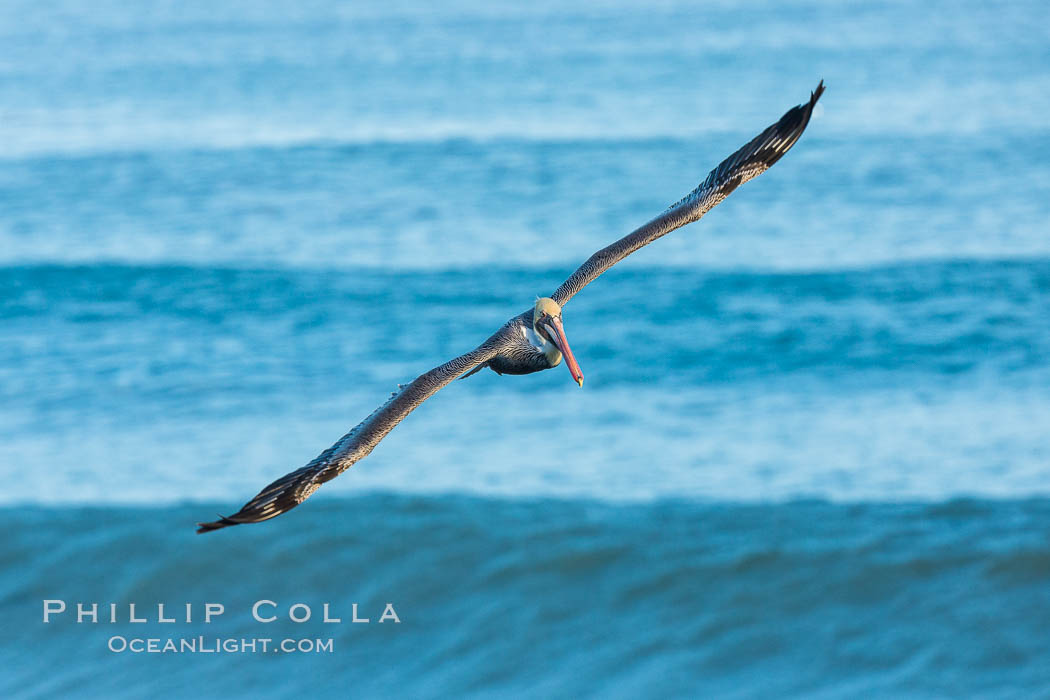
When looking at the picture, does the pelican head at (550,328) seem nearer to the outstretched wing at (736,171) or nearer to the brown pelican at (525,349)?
the brown pelican at (525,349)

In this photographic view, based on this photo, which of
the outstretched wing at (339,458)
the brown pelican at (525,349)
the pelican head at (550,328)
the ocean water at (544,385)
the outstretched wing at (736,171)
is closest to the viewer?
the outstretched wing at (339,458)

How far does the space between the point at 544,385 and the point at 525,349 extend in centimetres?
1843

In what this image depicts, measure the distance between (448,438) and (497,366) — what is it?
15885mm

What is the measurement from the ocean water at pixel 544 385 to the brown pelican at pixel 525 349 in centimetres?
1026

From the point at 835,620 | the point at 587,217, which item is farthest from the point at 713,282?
the point at 835,620

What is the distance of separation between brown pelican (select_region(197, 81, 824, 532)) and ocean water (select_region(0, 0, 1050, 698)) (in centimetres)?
1026

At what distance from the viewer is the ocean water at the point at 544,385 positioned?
23359mm

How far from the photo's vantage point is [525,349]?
504 inches

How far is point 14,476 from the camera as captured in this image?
28.4m

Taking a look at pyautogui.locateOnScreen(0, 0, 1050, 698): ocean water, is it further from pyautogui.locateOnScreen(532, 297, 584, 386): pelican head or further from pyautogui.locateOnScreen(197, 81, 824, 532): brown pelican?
pyautogui.locateOnScreen(532, 297, 584, 386): pelican head

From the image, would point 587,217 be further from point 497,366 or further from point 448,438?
point 497,366

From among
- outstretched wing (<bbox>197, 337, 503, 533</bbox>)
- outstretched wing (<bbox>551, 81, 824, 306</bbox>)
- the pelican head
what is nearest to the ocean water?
outstretched wing (<bbox>551, 81, 824, 306</bbox>)

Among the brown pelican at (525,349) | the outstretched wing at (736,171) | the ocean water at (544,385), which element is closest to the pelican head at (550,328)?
the brown pelican at (525,349)

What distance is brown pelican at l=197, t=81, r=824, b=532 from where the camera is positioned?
34.3 ft
